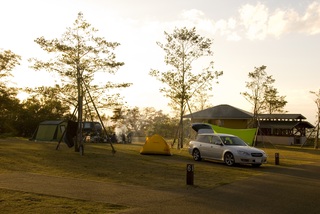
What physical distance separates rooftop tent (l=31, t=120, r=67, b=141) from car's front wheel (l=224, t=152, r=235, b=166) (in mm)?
20981

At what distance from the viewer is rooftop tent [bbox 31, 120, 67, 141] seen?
35.3 m

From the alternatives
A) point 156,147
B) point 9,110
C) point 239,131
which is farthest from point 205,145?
point 9,110

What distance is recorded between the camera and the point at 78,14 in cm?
2355

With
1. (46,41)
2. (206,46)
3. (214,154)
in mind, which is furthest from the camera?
(206,46)

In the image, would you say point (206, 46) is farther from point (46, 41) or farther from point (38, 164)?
point (38, 164)

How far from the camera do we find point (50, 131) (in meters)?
35.8

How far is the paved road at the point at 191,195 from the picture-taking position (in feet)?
26.3

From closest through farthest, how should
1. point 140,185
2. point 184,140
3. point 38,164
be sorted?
1. point 140,185
2. point 38,164
3. point 184,140

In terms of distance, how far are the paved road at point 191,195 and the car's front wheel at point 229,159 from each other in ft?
17.6

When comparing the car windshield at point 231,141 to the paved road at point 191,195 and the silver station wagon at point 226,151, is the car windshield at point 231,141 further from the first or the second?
the paved road at point 191,195

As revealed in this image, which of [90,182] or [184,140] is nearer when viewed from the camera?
[90,182]

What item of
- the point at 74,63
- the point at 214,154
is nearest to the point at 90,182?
the point at 214,154

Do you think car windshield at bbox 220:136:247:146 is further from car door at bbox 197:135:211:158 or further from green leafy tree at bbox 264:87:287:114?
green leafy tree at bbox 264:87:287:114

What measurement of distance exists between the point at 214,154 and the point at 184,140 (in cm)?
1517
